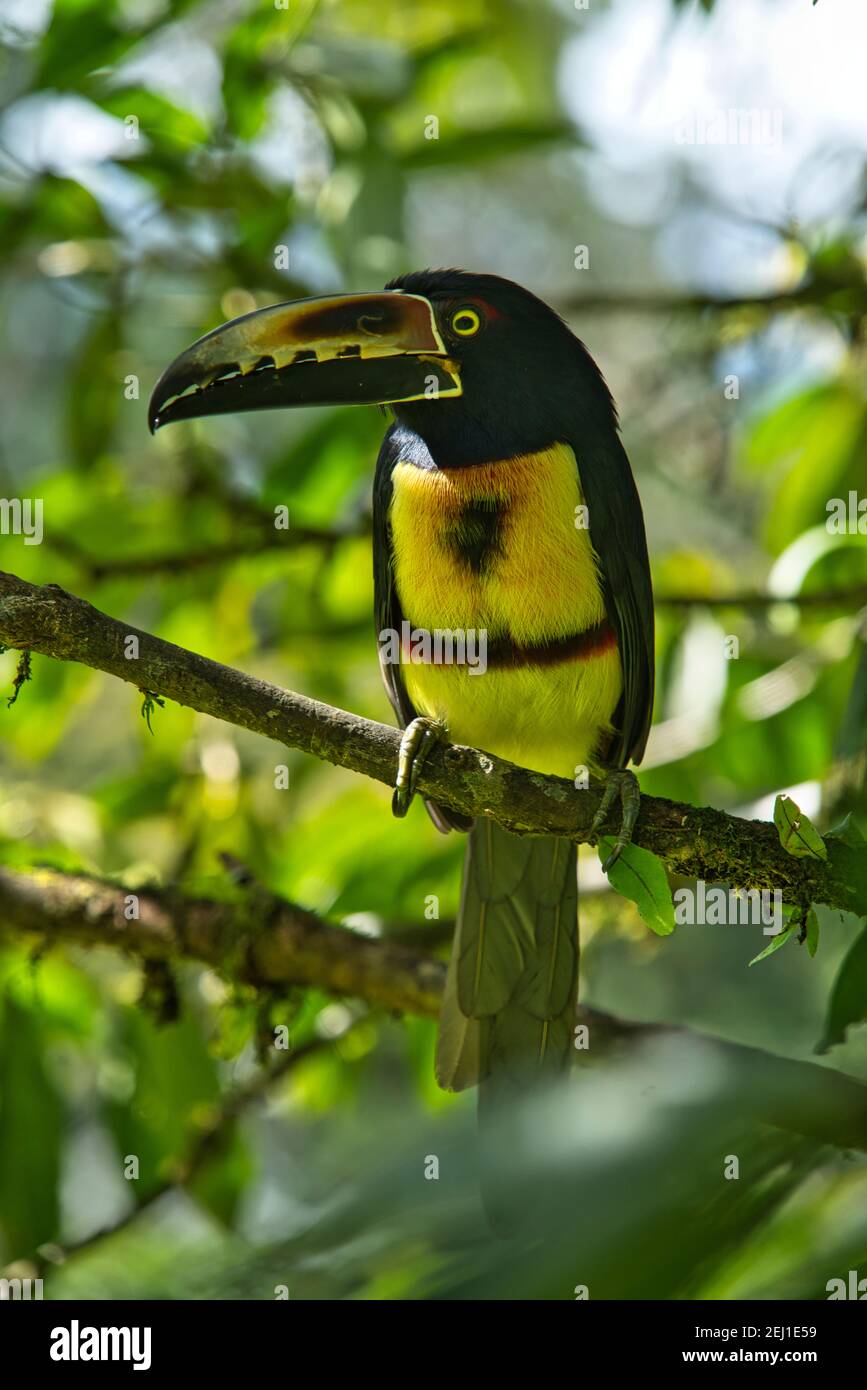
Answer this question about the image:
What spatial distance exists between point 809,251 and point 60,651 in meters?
→ 3.09

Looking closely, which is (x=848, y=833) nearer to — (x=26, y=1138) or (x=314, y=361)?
(x=314, y=361)

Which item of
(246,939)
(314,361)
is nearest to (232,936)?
(246,939)

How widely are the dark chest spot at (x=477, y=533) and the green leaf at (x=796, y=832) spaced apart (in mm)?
1148

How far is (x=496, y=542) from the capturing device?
3.24 metres

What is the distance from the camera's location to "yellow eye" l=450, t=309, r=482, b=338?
3.40 metres

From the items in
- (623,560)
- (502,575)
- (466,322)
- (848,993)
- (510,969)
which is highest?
(466,322)

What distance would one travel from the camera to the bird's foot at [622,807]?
2.45 m

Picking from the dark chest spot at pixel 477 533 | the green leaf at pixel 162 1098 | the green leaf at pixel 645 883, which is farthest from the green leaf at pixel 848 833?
the green leaf at pixel 162 1098

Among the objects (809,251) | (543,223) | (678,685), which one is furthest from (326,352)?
(543,223)

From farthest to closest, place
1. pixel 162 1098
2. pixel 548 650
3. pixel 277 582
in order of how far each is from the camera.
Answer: pixel 277 582
pixel 162 1098
pixel 548 650

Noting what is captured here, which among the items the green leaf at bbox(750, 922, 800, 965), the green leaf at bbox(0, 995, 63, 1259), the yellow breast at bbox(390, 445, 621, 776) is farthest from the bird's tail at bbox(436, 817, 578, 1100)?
the green leaf at bbox(0, 995, 63, 1259)

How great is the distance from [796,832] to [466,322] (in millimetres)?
1697

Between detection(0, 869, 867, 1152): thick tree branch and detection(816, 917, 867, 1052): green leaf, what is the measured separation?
982 millimetres

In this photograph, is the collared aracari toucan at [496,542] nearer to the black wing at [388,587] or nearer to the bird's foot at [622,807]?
the black wing at [388,587]
